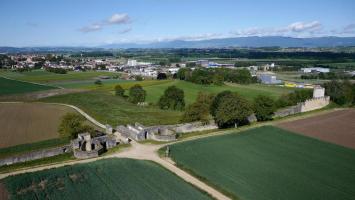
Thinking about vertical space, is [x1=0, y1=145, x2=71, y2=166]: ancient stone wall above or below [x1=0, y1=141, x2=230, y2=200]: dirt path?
above

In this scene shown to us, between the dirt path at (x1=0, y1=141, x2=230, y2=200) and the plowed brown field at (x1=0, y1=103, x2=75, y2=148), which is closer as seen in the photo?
the dirt path at (x1=0, y1=141, x2=230, y2=200)

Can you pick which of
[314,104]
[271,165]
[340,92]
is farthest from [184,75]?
[271,165]

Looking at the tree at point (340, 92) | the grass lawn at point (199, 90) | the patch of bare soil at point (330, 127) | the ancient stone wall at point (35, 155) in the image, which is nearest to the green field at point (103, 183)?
the ancient stone wall at point (35, 155)

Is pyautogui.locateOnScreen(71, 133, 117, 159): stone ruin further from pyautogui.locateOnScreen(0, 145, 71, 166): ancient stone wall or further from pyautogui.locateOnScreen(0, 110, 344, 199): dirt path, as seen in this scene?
pyautogui.locateOnScreen(0, 145, 71, 166): ancient stone wall

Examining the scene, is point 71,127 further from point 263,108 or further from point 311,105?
point 311,105

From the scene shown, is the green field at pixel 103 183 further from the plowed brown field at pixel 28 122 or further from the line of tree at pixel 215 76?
the line of tree at pixel 215 76

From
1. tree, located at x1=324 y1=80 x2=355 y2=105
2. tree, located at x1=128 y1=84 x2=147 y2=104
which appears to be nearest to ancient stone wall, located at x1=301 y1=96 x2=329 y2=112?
tree, located at x1=324 y1=80 x2=355 y2=105

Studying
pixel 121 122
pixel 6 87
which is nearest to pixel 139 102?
pixel 121 122
